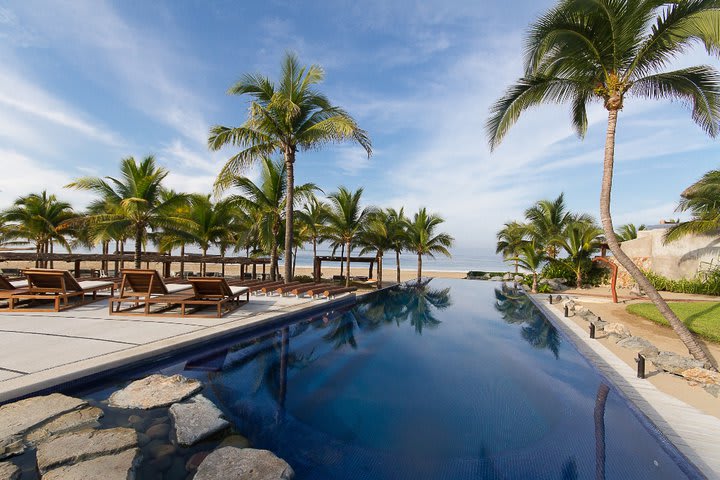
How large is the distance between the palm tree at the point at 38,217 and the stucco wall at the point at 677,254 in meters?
29.1

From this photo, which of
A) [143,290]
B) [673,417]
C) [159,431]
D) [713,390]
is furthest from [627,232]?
[159,431]

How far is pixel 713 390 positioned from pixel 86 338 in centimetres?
894

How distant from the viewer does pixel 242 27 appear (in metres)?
12.6

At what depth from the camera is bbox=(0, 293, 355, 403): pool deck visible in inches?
148

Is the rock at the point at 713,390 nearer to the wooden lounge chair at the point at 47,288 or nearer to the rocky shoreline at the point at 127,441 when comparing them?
the rocky shoreline at the point at 127,441

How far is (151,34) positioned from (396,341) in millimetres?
11690

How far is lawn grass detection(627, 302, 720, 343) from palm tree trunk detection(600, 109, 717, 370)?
2.49 ft

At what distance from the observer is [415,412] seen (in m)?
3.79

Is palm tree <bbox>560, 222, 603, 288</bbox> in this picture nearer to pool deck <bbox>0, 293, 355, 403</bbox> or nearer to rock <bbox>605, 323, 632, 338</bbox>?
rock <bbox>605, 323, 632, 338</bbox>

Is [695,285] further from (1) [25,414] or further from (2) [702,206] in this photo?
(1) [25,414]

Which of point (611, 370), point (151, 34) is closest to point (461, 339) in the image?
point (611, 370)

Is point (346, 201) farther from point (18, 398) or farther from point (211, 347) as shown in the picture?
point (18, 398)

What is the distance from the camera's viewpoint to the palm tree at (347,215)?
56.2 ft

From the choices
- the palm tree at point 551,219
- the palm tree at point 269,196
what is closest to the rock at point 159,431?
the palm tree at point 269,196
